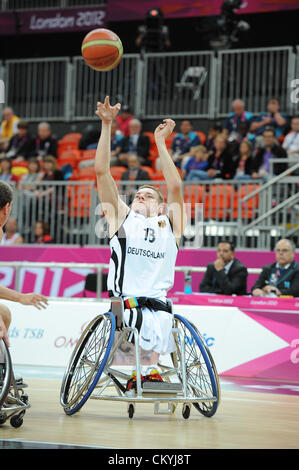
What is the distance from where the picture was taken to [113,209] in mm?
6996

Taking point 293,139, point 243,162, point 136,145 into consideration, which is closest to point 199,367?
point 243,162

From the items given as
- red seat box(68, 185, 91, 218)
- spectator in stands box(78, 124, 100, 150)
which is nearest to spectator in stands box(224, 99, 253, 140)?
red seat box(68, 185, 91, 218)

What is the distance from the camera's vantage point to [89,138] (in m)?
19.3

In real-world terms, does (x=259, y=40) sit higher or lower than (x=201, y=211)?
higher

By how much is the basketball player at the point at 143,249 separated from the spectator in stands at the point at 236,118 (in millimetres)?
10079

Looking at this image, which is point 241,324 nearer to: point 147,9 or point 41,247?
point 41,247

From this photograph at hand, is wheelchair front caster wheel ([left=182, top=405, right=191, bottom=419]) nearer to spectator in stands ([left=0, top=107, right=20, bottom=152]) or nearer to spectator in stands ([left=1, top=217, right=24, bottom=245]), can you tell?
spectator in stands ([left=1, top=217, right=24, bottom=245])

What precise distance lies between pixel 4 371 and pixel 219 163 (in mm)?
10680

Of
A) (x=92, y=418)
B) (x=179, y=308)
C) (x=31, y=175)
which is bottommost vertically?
(x=92, y=418)

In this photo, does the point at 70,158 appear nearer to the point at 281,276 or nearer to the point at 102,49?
the point at 281,276

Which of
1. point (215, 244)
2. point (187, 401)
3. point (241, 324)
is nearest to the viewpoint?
point (187, 401)

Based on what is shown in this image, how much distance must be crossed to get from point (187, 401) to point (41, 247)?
373 inches

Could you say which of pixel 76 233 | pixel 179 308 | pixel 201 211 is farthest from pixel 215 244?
pixel 179 308

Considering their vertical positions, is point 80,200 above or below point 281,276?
above
